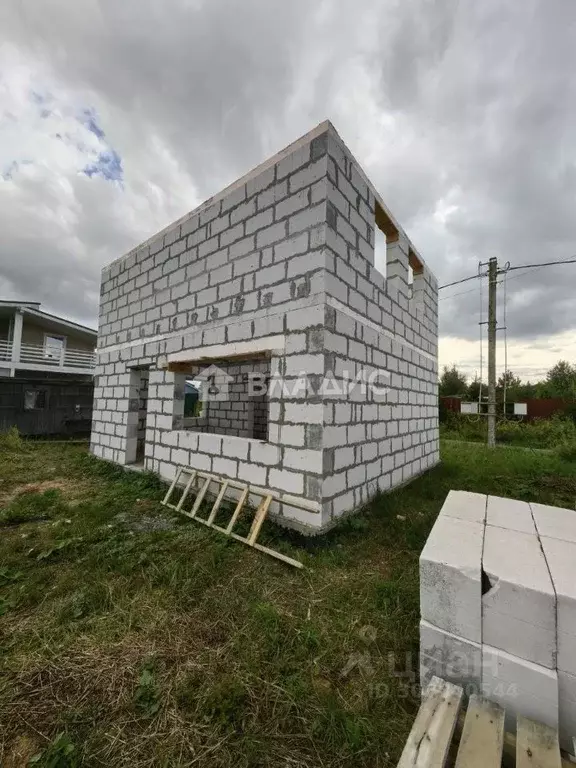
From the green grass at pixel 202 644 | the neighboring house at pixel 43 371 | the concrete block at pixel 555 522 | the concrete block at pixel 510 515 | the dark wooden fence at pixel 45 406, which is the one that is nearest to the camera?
the green grass at pixel 202 644

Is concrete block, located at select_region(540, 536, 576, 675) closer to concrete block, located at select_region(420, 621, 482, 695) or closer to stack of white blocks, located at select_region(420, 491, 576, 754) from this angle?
stack of white blocks, located at select_region(420, 491, 576, 754)

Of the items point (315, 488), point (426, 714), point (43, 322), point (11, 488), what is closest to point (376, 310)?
point (315, 488)

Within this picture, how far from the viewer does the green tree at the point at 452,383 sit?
27406 millimetres

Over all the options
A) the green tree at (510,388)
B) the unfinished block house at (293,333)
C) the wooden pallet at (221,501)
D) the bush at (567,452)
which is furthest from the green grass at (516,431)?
the wooden pallet at (221,501)

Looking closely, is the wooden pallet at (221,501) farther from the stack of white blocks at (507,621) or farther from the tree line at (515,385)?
the tree line at (515,385)

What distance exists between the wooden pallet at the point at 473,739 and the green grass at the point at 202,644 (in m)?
0.25

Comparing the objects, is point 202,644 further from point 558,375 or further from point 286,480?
point 558,375

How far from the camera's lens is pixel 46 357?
57.5 feet

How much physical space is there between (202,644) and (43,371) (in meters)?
19.0

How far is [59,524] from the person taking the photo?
3770mm

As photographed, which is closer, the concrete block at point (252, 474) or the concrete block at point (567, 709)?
the concrete block at point (567, 709)

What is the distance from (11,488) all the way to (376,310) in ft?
20.8

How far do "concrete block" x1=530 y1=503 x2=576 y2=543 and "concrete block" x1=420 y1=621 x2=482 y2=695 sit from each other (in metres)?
0.85

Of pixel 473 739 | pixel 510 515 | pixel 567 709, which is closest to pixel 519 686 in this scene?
pixel 567 709
